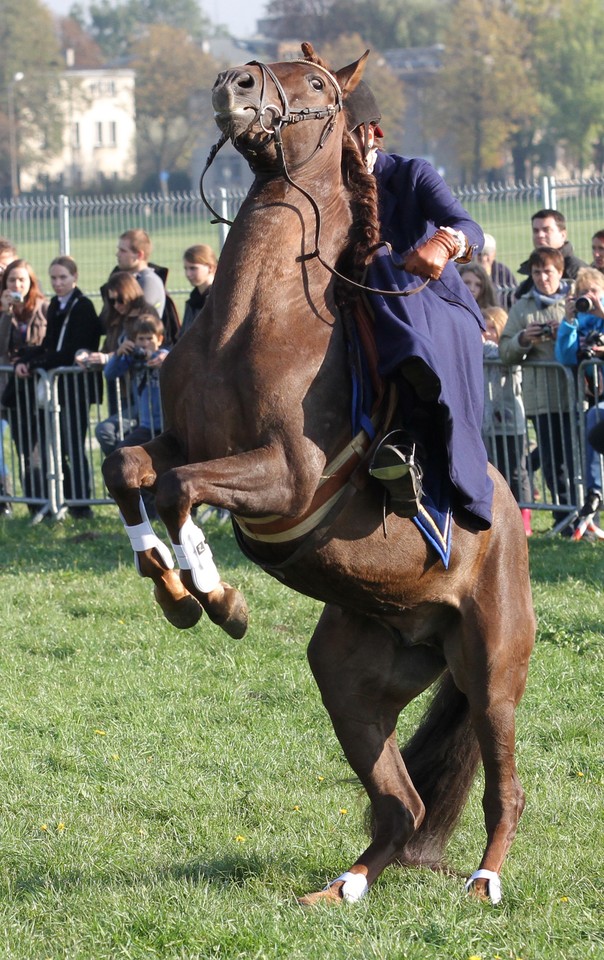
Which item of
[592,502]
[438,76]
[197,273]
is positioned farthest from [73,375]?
[438,76]

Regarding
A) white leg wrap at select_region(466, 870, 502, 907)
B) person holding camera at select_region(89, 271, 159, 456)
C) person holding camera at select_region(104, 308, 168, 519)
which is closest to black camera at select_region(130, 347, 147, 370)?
person holding camera at select_region(104, 308, 168, 519)

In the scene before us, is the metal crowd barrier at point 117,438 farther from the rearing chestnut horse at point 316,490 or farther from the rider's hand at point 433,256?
the rider's hand at point 433,256

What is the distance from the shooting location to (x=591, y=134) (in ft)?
244

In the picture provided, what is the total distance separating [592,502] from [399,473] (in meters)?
5.87

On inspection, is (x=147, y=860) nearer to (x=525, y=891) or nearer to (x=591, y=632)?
Result: (x=525, y=891)

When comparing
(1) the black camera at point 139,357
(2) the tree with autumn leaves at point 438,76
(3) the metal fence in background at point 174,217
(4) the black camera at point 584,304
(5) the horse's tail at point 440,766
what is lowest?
(5) the horse's tail at point 440,766

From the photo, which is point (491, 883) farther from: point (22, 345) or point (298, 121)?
point (22, 345)

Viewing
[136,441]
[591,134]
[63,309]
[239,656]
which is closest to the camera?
[239,656]

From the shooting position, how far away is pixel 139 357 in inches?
421

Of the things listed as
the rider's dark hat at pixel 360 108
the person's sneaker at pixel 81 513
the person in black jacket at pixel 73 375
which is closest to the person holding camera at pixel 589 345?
the person in black jacket at pixel 73 375

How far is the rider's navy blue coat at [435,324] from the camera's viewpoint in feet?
14.4

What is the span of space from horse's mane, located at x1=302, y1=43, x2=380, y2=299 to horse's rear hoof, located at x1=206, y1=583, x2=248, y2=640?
1092 mm

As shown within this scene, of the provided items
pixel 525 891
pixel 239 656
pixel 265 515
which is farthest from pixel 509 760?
pixel 239 656

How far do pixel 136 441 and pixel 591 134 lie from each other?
69118mm
